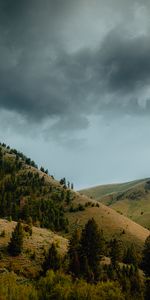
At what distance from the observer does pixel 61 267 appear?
278ft

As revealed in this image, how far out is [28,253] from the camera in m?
95.3

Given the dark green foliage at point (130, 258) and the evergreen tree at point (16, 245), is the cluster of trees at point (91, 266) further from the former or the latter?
the dark green foliage at point (130, 258)

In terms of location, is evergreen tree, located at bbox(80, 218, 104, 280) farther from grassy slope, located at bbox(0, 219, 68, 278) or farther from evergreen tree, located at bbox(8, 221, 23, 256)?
evergreen tree, located at bbox(8, 221, 23, 256)

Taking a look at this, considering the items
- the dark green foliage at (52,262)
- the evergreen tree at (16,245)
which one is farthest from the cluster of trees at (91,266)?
the evergreen tree at (16,245)

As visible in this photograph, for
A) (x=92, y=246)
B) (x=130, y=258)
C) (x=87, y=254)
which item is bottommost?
(x=130, y=258)

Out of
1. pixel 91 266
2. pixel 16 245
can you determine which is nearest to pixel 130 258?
pixel 91 266

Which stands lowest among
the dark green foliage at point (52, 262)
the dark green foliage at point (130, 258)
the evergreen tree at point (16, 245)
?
the dark green foliage at point (130, 258)

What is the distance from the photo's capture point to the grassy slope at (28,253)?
85019 millimetres

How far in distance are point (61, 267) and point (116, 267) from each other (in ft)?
88.4

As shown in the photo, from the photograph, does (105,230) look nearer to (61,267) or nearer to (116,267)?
(116,267)

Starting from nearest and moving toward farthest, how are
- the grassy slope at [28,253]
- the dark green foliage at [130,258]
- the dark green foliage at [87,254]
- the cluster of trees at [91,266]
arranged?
the cluster of trees at [91,266] < the grassy slope at [28,253] < the dark green foliage at [87,254] < the dark green foliage at [130,258]

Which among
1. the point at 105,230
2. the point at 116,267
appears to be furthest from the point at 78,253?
the point at 105,230

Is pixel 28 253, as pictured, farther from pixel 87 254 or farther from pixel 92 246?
pixel 92 246

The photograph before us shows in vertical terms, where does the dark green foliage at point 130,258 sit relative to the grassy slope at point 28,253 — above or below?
below
